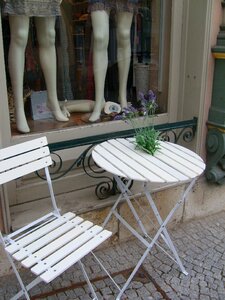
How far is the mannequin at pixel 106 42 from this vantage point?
289cm

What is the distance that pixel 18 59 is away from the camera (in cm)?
260

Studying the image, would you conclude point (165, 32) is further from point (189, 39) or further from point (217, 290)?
point (217, 290)

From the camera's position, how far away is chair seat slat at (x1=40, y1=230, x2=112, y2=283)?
5.56 ft

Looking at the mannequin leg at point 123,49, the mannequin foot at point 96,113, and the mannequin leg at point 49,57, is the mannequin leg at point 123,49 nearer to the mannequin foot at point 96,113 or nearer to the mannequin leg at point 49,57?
the mannequin foot at point 96,113

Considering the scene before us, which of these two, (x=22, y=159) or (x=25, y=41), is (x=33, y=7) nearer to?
(x=25, y=41)

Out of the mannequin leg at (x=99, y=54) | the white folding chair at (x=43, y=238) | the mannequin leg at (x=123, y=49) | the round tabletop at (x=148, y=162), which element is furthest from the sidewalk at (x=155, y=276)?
the mannequin leg at (x=123, y=49)

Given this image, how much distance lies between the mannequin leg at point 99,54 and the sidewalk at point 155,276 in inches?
45.4

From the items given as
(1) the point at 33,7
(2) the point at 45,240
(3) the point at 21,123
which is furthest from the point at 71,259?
(1) the point at 33,7

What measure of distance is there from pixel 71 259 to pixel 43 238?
26 cm

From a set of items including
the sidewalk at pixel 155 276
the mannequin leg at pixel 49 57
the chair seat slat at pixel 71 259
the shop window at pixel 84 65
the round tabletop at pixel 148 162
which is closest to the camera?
the chair seat slat at pixel 71 259

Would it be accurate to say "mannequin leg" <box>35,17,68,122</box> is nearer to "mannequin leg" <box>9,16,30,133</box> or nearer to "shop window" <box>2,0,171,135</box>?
"shop window" <box>2,0,171,135</box>

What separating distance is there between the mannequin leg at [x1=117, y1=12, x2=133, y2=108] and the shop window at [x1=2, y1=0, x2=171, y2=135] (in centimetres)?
4

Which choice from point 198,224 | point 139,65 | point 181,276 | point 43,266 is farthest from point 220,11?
point 43,266

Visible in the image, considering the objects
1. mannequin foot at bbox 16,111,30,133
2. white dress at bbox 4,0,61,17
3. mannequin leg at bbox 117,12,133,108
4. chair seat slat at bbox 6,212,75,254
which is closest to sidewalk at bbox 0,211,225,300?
chair seat slat at bbox 6,212,75,254
